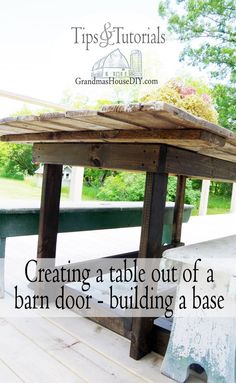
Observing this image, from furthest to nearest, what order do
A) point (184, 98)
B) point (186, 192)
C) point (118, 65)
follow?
point (118, 65), point (186, 192), point (184, 98)

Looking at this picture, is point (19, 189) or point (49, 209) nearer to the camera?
point (49, 209)

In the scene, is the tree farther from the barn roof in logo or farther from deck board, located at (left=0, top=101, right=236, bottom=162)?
deck board, located at (left=0, top=101, right=236, bottom=162)

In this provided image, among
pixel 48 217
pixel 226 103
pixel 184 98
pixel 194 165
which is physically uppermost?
pixel 226 103

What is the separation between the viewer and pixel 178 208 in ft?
8.64

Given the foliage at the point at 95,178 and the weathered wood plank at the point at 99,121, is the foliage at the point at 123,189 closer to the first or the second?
the foliage at the point at 95,178

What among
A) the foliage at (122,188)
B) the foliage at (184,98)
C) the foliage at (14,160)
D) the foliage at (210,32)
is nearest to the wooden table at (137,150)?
the foliage at (184,98)

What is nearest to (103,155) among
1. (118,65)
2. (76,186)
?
(76,186)

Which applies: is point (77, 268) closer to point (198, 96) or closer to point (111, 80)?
point (198, 96)

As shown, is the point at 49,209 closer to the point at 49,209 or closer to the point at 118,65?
the point at 49,209

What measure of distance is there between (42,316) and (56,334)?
0.18 metres

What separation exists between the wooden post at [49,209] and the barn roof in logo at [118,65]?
31.5 feet

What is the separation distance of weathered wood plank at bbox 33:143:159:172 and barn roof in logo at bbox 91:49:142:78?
31.7 feet

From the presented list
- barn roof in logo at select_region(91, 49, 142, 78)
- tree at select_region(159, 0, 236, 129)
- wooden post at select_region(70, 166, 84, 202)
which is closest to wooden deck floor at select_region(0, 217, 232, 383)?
wooden post at select_region(70, 166, 84, 202)

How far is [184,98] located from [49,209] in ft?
2.92
